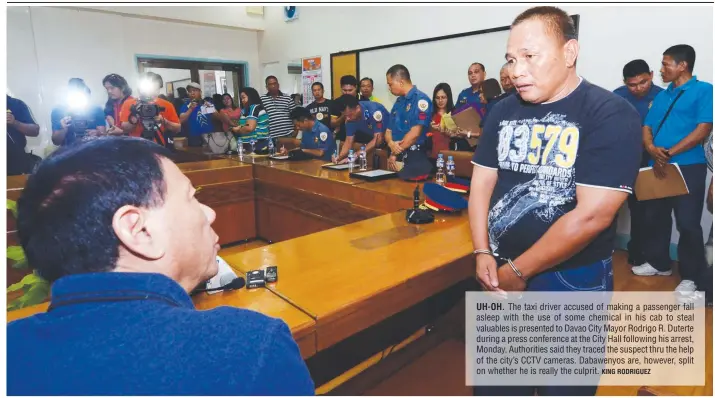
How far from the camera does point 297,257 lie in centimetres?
141

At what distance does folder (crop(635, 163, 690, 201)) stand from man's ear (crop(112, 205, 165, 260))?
273 centimetres

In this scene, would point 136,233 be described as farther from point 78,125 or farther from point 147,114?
point 78,125

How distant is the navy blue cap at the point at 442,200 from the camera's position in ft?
6.18

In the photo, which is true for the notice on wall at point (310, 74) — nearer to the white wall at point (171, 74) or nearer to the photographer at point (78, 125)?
the white wall at point (171, 74)

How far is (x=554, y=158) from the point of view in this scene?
3.38ft

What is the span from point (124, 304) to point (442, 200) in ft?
Result: 5.16

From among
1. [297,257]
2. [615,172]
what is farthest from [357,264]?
[615,172]

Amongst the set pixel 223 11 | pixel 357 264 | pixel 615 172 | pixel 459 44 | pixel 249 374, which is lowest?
pixel 357 264

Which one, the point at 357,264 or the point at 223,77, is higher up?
the point at 223,77

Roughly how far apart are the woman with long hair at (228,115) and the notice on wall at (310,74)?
1.10 m

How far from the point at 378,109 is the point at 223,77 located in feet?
12.9

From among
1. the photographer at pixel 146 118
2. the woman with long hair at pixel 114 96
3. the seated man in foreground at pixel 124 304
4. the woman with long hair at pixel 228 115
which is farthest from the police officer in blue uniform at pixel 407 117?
the woman with long hair at pixel 228 115

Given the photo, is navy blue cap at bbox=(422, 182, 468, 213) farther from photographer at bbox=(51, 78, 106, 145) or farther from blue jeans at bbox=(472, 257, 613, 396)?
photographer at bbox=(51, 78, 106, 145)

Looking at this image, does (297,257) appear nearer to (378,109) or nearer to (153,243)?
(153,243)
